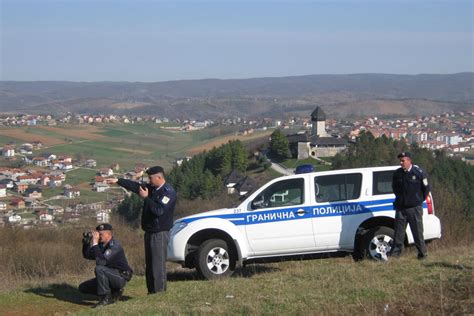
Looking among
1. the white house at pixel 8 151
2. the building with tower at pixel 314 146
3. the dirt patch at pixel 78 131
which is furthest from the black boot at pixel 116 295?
Answer: the dirt patch at pixel 78 131

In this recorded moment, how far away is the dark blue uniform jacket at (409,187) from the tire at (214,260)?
8.62 feet

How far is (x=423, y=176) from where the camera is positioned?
10789 mm

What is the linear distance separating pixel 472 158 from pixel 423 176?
72.4m

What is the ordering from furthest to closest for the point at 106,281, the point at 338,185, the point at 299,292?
1. the point at 338,185
2. the point at 106,281
3. the point at 299,292

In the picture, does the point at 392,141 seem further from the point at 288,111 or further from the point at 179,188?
the point at 288,111

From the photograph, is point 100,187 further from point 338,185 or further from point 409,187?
point 409,187

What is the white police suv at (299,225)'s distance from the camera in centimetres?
1110

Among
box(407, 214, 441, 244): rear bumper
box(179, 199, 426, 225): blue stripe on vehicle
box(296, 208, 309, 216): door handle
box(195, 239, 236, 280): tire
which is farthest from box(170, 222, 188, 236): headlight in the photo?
box(407, 214, 441, 244): rear bumper

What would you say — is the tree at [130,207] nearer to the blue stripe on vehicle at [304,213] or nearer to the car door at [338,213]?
the blue stripe on vehicle at [304,213]

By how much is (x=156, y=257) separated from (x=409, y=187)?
384cm

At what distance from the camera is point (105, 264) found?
9336 mm

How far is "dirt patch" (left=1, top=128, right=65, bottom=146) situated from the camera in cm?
8409

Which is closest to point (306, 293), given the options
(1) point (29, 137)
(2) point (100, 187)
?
(2) point (100, 187)

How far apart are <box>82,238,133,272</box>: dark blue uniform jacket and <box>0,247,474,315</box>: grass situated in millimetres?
505
